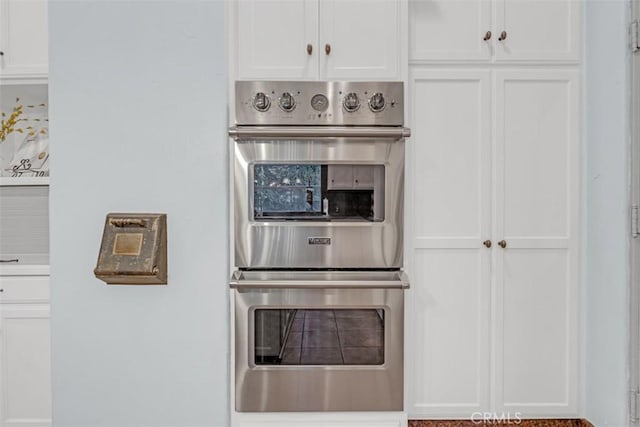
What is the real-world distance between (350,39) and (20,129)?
183 cm

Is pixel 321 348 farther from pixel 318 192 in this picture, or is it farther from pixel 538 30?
pixel 538 30

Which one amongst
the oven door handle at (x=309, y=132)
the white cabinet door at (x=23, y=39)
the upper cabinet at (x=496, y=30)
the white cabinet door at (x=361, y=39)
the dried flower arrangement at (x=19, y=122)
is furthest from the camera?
the dried flower arrangement at (x=19, y=122)

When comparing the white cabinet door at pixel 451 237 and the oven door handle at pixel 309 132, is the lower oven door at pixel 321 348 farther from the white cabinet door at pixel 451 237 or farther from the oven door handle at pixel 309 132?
the oven door handle at pixel 309 132

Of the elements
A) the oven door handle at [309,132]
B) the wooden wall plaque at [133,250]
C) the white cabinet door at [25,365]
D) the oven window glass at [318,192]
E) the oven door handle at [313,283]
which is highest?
the oven door handle at [309,132]

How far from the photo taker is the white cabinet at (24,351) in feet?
7.12

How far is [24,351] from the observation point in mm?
2176

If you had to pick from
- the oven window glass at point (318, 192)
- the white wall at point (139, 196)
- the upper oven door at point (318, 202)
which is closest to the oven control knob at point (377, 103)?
the upper oven door at point (318, 202)

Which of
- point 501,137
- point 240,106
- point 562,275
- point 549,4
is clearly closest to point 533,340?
point 562,275

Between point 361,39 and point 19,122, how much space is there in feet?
6.17

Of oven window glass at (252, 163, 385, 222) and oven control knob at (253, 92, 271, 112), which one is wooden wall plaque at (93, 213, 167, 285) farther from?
oven control knob at (253, 92, 271, 112)

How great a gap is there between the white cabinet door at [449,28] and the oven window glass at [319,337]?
1.14 metres

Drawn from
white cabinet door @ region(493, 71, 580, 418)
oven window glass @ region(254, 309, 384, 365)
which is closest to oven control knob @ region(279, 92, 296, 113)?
oven window glass @ region(254, 309, 384, 365)

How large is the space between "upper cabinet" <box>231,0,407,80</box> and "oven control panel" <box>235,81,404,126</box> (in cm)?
12

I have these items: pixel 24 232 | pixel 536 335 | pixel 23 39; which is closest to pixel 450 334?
pixel 536 335
